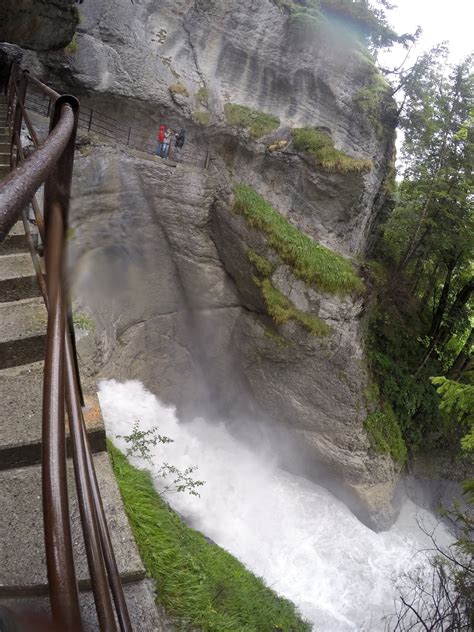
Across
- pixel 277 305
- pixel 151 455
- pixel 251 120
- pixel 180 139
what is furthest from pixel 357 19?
pixel 151 455

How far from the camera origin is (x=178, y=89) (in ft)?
45.2

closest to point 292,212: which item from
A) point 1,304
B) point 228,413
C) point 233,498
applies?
point 228,413

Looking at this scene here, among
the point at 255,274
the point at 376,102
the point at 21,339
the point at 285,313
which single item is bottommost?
the point at 285,313

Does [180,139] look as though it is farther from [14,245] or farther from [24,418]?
[24,418]

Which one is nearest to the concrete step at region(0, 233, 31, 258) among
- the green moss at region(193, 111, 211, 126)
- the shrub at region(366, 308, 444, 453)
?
the shrub at region(366, 308, 444, 453)

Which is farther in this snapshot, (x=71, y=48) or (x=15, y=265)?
(x=71, y=48)

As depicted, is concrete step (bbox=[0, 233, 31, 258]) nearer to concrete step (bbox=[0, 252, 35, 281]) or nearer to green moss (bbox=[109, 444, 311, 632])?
concrete step (bbox=[0, 252, 35, 281])

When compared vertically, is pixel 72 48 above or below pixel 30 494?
above

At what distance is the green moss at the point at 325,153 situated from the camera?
43.8 feet

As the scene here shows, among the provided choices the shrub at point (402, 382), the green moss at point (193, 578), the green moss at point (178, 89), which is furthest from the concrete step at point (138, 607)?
the green moss at point (178, 89)

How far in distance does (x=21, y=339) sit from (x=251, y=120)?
1421 centimetres

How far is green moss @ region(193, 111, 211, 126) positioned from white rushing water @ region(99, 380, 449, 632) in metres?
9.78

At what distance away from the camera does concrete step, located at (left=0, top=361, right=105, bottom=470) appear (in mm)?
1958

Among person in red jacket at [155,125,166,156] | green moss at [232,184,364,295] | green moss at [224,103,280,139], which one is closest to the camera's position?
green moss at [232,184,364,295]
